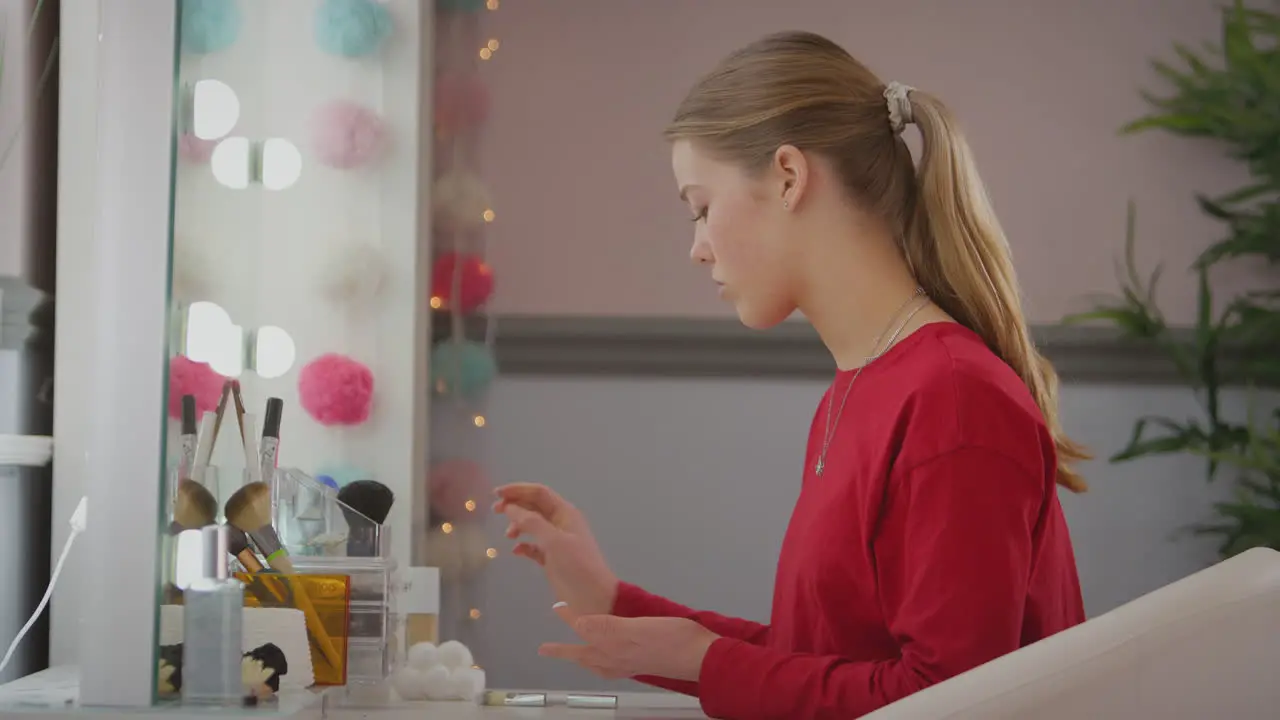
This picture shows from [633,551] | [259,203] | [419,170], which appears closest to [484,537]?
[633,551]

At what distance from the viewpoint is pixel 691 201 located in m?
1.15

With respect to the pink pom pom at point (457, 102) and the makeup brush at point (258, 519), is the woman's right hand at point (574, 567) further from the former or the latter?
the pink pom pom at point (457, 102)

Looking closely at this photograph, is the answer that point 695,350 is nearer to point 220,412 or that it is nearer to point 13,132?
point 13,132

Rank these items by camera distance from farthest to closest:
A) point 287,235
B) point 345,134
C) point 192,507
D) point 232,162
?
1. point 345,134
2. point 287,235
3. point 232,162
4. point 192,507

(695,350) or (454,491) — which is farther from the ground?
(695,350)

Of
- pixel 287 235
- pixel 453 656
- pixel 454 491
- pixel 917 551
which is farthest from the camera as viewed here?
pixel 454 491

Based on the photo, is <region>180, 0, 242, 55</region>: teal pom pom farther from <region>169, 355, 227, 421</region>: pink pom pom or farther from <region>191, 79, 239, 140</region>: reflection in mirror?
<region>169, 355, 227, 421</region>: pink pom pom

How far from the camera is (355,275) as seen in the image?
1692 millimetres

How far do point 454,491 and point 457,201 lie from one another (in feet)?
1.67

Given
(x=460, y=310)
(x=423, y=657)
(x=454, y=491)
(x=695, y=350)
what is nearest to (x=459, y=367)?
(x=460, y=310)

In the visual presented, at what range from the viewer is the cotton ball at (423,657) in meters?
1.25

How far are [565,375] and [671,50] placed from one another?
62 centimetres

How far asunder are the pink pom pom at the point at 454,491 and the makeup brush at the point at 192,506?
121 cm

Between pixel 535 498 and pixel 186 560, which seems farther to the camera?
pixel 535 498
